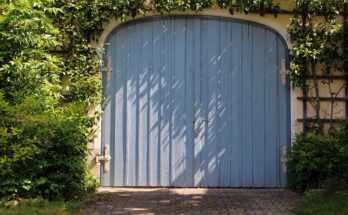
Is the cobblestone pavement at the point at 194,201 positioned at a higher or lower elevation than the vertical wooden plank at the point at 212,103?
lower

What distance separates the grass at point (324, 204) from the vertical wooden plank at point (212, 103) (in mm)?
1697

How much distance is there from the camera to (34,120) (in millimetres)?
6770

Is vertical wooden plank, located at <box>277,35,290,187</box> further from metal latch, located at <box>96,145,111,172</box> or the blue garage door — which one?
metal latch, located at <box>96,145,111,172</box>

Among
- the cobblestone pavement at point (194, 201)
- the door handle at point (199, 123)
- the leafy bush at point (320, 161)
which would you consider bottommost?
the cobblestone pavement at point (194, 201)

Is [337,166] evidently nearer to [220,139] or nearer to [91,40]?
[220,139]

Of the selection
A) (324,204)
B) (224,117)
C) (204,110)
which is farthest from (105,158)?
(324,204)

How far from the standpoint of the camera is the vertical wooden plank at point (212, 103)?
8516mm

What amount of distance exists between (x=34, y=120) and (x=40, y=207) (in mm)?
1112

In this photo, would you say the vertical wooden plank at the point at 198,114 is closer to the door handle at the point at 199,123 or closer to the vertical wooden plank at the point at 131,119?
the door handle at the point at 199,123

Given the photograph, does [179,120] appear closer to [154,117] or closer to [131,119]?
[154,117]

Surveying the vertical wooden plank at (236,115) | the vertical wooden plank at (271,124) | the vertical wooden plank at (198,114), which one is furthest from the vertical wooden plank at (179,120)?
the vertical wooden plank at (271,124)

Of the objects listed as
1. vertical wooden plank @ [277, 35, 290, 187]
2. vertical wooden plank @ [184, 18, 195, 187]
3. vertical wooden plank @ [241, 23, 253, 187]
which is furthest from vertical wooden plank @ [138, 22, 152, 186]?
vertical wooden plank @ [277, 35, 290, 187]

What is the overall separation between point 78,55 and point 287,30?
11.1 ft

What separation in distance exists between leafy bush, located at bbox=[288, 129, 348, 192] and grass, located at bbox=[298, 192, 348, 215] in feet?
1.22
